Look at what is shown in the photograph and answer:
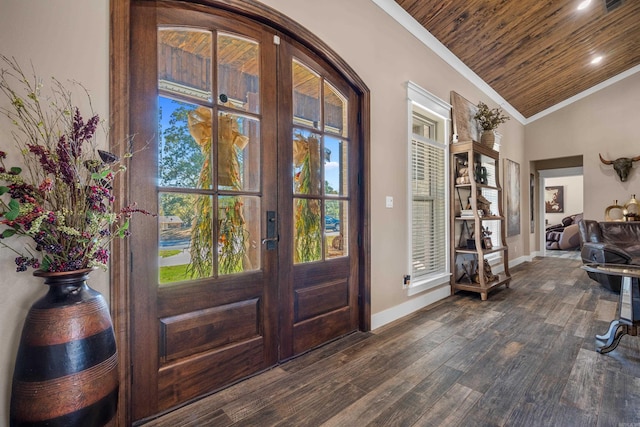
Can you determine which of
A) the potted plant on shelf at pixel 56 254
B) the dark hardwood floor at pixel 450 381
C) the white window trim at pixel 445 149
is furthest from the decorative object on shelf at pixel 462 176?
the potted plant on shelf at pixel 56 254

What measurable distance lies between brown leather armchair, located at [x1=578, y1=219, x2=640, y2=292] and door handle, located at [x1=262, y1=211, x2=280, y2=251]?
4.34m

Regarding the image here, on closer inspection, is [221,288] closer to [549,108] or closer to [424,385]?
[424,385]

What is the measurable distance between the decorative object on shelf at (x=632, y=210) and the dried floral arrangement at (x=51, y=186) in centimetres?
752

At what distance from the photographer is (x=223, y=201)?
183 centimetres

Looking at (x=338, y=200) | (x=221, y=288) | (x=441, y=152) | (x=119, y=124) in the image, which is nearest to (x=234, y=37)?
(x=119, y=124)

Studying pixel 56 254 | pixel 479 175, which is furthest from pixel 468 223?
pixel 56 254

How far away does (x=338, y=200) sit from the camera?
99.4 inches

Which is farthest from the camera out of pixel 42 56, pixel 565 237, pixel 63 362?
pixel 565 237

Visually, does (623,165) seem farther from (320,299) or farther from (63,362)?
(63,362)

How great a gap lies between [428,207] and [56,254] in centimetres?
349

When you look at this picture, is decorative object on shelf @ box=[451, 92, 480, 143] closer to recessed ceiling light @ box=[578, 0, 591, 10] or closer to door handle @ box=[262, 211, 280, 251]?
recessed ceiling light @ box=[578, 0, 591, 10]

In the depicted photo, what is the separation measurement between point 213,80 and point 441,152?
119 inches

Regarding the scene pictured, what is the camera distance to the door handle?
6.59 feet

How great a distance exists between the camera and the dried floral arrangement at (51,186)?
1.06 meters
